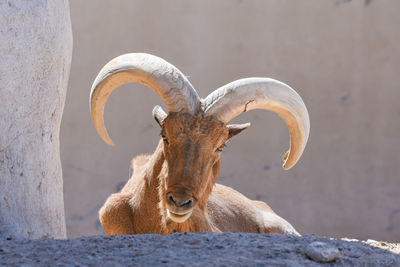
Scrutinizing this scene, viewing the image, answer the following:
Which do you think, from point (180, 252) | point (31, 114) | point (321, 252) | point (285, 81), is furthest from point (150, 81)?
point (285, 81)

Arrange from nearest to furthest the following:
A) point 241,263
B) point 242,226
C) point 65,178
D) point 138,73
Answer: point 241,263
point 138,73
point 242,226
point 65,178

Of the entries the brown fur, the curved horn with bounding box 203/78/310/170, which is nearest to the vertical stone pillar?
the brown fur

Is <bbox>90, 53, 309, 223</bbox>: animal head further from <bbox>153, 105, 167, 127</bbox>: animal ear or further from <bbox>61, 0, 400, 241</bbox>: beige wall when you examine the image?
<bbox>61, 0, 400, 241</bbox>: beige wall


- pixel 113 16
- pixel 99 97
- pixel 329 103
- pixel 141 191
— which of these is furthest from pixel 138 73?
pixel 329 103

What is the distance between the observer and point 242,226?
5.87m

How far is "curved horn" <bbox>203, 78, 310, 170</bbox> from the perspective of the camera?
4.51 meters

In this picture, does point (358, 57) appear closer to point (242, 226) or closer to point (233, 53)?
point (233, 53)

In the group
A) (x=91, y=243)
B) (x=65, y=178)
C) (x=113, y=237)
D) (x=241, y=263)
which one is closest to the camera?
(x=241, y=263)

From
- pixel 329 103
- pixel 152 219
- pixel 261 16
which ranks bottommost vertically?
pixel 152 219

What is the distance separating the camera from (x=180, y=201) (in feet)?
13.7

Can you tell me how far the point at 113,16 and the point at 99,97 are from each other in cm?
327

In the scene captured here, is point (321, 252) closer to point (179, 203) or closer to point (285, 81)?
point (179, 203)

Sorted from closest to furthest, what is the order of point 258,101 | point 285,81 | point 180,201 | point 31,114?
point 31,114 → point 180,201 → point 258,101 → point 285,81

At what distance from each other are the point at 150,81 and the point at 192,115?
0.43m
